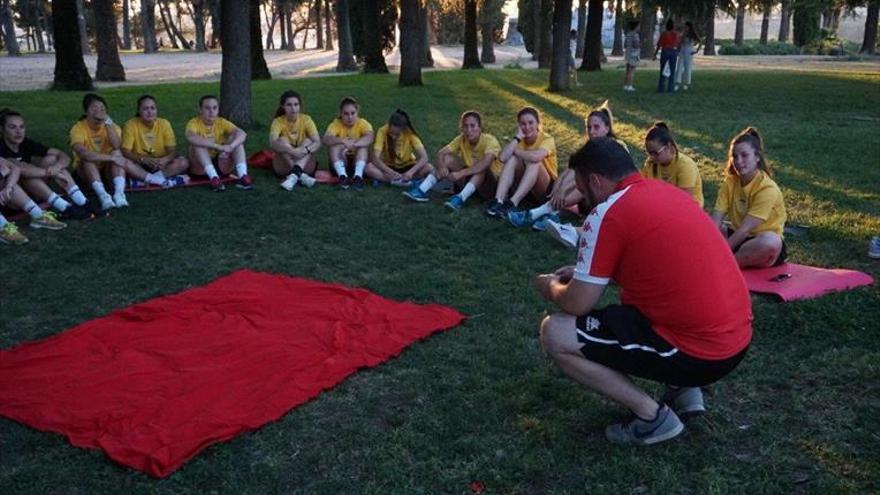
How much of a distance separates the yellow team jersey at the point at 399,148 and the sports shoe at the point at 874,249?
459 centimetres

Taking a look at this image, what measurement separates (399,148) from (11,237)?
410cm

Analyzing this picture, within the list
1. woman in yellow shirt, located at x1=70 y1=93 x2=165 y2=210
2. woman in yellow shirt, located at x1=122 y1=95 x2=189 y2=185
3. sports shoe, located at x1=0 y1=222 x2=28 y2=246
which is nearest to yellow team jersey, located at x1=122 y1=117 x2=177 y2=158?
woman in yellow shirt, located at x1=122 y1=95 x2=189 y2=185

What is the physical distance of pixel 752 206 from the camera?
5.36m

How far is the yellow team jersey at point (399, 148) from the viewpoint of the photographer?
8508 millimetres

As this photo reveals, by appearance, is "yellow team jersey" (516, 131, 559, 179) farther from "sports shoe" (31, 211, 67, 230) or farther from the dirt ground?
the dirt ground

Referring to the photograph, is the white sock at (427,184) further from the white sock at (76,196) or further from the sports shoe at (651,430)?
the sports shoe at (651,430)

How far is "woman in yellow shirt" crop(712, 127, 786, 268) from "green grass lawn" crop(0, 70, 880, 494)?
53cm

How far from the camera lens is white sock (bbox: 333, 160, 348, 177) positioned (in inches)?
338

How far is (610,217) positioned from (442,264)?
10.3 feet

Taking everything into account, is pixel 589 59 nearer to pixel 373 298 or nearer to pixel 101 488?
pixel 373 298

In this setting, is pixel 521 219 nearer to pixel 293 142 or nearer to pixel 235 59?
pixel 293 142

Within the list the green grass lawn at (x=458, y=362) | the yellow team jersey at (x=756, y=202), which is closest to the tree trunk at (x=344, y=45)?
the green grass lawn at (x=458, y=362)

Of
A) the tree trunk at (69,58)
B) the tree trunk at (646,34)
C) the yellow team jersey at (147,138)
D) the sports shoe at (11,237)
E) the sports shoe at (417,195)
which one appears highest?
the tree trunk at (646,34)

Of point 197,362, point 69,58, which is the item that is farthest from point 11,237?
point 69,58
